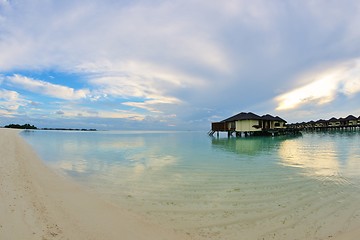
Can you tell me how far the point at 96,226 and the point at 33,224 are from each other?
45.0 inches

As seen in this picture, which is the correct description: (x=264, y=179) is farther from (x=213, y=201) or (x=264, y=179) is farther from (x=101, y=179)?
(x=101, y=179)

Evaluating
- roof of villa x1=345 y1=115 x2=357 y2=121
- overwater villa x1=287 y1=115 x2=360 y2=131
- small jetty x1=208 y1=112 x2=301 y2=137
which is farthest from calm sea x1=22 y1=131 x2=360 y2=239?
roof of villa x1=345 y1=115 x2=357 y2=121

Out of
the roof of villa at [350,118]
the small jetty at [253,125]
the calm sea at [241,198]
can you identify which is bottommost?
the calm sea at [241,198]

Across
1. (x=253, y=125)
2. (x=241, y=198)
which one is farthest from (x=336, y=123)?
(x=241, y=198)

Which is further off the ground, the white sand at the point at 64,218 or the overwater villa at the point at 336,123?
the overwater villa at the point at 336,123

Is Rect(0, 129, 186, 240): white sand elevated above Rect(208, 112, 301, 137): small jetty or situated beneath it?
situated beneath

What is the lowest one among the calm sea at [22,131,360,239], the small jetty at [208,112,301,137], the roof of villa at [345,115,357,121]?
the calm sea at [22,131,360,239]

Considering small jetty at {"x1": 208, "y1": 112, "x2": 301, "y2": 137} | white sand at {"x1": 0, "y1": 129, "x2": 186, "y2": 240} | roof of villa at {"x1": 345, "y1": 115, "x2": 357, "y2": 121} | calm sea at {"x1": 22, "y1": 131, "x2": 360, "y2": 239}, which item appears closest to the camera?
white sand at {"x1": 0, "y1": 129, "x2": 186, "y2": 240}

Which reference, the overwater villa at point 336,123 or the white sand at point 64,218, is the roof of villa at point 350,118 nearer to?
the overwater villa at point 336,123

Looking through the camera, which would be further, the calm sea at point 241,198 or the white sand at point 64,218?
the calm sea at point 241,198

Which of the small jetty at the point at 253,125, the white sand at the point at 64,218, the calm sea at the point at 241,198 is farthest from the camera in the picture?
the small jetty at the point at 253,125

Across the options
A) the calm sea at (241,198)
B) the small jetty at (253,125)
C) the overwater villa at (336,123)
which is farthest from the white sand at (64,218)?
the overwater villa at (336,123)

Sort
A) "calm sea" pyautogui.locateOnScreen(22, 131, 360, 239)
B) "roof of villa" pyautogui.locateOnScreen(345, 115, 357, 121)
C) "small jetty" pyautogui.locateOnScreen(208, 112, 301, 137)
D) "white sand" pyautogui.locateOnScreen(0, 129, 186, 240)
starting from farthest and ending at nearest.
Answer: "roof of villa" pyautogui.locateOnScreen(345, 115, 357, 121) → "small jetty" pyautogui.locateOnScreen(208, 112, 301, 137) → "calm sea" pyautogui.locateOnScreen(22, 131, 360, 239) → "white sand" pyautogui.locateOnScreen(0, 129, 186, 240)

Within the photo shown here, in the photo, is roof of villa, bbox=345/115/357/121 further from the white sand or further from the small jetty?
the white sand
